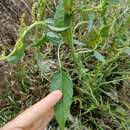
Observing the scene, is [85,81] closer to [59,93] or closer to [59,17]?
[59,93]

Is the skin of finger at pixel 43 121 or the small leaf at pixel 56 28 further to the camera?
the skin of finger at pixel 43 121

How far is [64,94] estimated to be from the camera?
0.85 metres

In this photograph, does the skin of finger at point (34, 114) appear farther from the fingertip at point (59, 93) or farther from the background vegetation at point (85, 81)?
the background vegetation at point (85, 81)

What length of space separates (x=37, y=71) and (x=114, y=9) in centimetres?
30

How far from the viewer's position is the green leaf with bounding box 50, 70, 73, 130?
0.85 metres

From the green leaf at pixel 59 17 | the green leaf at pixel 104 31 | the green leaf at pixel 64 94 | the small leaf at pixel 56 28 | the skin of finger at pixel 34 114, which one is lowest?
the skin of finger at pixel 34 114

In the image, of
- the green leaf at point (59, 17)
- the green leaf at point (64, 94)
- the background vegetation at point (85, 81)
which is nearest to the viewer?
the green leaf at point (59, 17)

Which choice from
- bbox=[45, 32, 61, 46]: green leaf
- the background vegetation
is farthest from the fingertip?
the background vegetation

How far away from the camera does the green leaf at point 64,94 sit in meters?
0.85

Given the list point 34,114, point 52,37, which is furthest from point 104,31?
point 34,114

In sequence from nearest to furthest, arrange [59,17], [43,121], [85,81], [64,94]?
[59,17] → [64,94] → [43,121] → [85,81]

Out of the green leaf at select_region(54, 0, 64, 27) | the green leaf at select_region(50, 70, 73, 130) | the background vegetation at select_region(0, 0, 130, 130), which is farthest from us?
the background vegetation at select_region(0, 0, 130, 130)

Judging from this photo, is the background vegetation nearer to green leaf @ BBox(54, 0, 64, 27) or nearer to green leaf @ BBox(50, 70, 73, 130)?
green leaf @ BBox(50, 70, 73, 130)

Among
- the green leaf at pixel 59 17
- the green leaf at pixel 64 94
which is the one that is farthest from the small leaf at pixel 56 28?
the green leaf at pixel 64 94
